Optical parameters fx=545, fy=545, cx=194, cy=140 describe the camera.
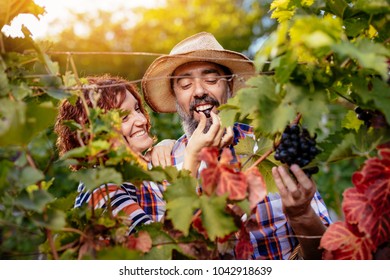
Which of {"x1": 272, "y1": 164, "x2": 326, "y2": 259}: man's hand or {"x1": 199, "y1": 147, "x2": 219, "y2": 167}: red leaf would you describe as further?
{"x1": 272, "y1": 164, "x2": 326, "y2": 259}: man's hand

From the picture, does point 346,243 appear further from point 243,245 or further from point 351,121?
point 351,121

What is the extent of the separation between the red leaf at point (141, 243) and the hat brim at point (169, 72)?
3.79 feet

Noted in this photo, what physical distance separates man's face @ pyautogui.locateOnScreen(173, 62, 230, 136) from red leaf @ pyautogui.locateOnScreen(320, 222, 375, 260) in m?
1.27

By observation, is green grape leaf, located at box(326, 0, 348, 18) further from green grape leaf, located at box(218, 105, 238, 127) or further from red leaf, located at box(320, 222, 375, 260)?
red leaf, located at box(320, 222, 375, 260)

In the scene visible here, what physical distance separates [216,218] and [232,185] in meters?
0.08

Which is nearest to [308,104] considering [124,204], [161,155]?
[124,204]

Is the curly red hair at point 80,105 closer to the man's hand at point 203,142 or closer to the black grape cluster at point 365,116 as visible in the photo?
the man's hand at point 203,142

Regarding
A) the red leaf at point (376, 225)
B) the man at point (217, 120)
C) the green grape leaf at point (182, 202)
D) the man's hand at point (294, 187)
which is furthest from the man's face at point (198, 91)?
the red leaf at point (376, 225)

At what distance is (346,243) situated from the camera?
1.24 m

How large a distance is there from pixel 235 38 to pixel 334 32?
1076cm

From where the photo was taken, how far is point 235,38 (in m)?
11.6

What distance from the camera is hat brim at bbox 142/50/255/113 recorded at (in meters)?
2.45

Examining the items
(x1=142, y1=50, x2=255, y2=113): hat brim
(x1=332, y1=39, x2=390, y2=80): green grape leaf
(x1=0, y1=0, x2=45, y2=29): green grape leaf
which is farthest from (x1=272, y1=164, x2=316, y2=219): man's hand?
(x1=142, y1=50, x2=255, y2=113): hat brim

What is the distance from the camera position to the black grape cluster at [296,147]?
1.31m
